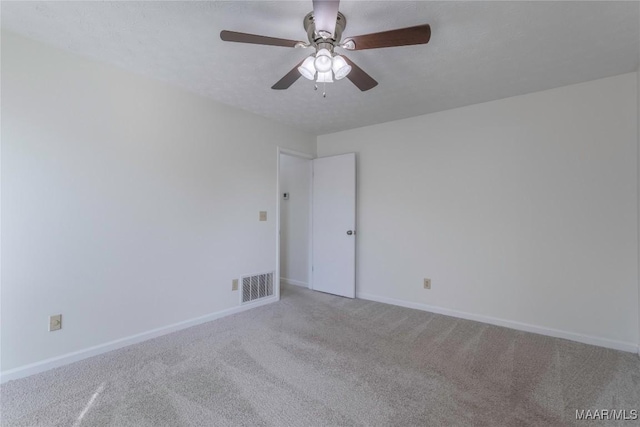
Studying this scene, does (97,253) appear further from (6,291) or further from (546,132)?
(546,132)

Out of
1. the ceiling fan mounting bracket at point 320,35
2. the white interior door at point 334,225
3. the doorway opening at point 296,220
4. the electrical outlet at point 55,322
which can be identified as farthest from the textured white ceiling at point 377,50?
the electrical outlet at point 55,322

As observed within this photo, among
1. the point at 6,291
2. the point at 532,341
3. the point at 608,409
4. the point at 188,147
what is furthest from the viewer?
the point at 188,147

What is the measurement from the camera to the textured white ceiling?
174cm

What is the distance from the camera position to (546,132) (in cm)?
281

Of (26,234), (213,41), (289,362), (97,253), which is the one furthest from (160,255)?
(213,41)

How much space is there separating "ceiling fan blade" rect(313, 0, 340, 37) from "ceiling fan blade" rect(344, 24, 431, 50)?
0.19m

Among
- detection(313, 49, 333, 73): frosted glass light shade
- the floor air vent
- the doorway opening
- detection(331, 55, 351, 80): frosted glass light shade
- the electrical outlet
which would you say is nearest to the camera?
detection(313, 49, 333, 73): frosted glass light shade

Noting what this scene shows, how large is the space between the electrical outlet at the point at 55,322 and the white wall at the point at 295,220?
2.92m

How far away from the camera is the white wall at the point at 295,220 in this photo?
455 cm

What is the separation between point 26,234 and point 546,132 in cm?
439

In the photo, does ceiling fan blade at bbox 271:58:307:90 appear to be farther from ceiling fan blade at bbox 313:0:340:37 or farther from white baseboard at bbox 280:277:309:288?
white baseboard at bbox 280:277:309:288

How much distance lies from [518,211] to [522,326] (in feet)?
3.73

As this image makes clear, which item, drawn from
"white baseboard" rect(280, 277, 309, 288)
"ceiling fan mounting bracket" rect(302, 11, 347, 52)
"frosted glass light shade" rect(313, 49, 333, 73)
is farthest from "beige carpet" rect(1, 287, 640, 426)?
"ceiling fan mounting bracket" rect(302, 11, 347, 52)

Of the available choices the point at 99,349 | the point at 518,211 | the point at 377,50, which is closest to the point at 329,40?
the point at 377,50
